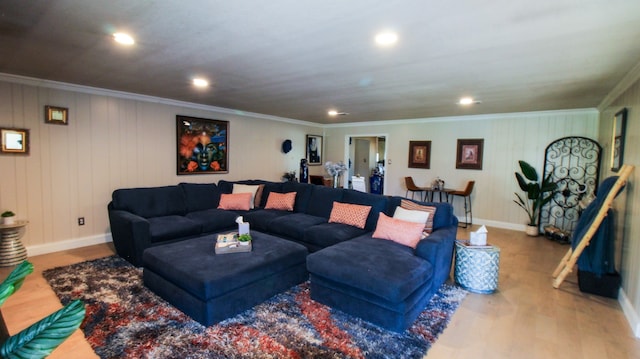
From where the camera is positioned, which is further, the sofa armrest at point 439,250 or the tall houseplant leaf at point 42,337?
the sofa armrest at point 439,250

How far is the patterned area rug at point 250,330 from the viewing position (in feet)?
7.11

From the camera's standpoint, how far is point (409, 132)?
7211 mm

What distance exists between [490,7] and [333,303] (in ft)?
7.96

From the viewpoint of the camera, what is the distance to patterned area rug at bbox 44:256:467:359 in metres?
2.17

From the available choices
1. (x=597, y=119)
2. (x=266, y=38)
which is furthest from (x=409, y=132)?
(x=266, y=38)

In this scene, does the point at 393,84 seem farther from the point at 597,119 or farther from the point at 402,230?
the point at 597,119

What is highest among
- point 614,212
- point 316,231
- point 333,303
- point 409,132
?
point 409,132

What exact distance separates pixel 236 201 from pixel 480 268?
348cm

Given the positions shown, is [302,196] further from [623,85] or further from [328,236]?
[623,85]

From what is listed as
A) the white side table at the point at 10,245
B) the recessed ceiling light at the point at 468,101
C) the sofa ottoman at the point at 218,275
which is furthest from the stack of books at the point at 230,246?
the recessed ceiling light at the point at 468,101

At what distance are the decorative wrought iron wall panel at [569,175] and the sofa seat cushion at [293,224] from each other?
4.26m

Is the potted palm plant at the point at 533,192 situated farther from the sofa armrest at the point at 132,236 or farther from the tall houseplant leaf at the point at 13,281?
the tall houseplant leaf at the point at 13,281

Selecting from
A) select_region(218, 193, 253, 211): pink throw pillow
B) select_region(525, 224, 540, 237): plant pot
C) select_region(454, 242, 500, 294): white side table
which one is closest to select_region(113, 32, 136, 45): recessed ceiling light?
select_region(218, 193, 253, 211): pink throw pillow

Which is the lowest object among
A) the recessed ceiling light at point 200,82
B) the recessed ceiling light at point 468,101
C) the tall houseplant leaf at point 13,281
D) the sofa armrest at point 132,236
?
the sofa armrest at point 132,236
